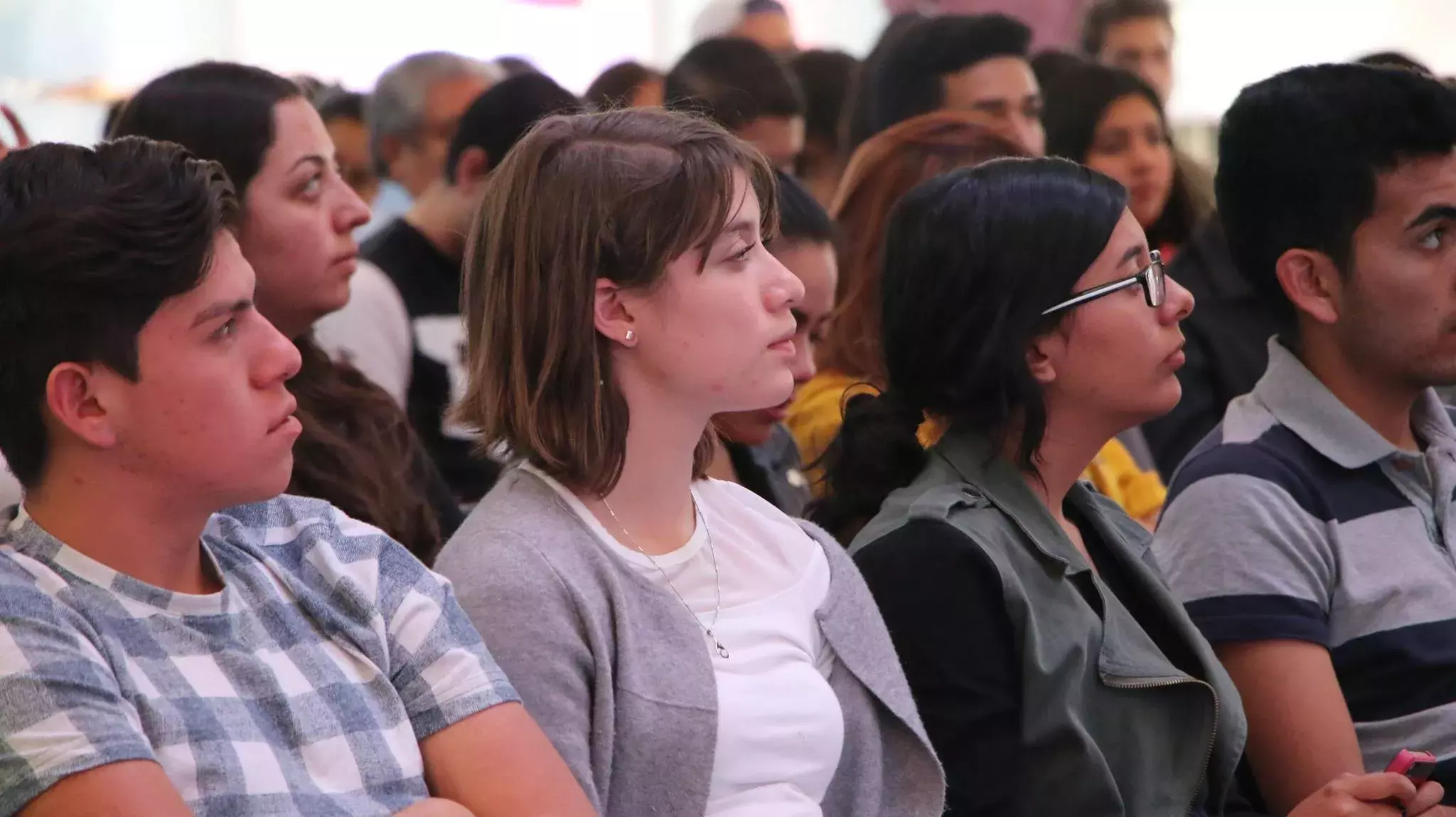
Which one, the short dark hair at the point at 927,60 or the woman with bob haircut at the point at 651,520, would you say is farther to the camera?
the short dark hair at the point at 927,60

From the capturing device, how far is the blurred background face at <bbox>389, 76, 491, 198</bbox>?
3984 millimetres

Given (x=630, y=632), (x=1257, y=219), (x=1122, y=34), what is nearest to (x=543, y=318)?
(x=630, y=632)

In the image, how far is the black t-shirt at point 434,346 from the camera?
2.84 metres

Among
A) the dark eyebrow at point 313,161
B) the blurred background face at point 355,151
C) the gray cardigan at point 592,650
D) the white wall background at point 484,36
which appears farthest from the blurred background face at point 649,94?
the gray cardigan at point 592,650

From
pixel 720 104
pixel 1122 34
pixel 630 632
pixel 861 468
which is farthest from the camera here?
pixel 1122 34

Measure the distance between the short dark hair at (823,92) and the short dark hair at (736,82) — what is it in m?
0.52

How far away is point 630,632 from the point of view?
1482 millimetres

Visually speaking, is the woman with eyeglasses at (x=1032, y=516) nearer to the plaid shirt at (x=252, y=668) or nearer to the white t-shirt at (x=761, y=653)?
the white t-shirt at (x=761, y=653)

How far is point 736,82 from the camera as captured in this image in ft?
12.0

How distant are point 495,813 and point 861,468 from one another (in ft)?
2.37

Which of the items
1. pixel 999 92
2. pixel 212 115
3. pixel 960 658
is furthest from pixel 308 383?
pixel 999 92

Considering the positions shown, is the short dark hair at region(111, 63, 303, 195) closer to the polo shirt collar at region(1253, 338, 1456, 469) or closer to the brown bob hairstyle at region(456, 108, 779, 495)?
the brown bob hairstyle at region(456, 108, 779, 495)

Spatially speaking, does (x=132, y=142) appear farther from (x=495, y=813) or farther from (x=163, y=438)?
(x=495, y=813)

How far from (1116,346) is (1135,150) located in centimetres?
193
